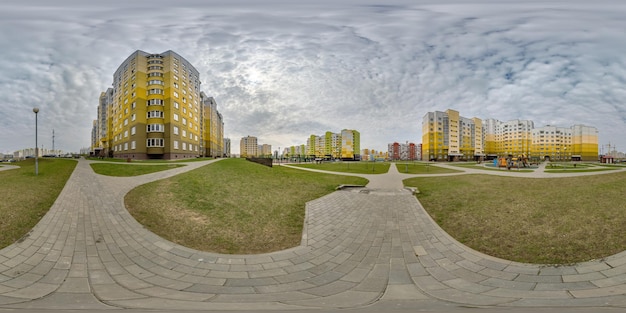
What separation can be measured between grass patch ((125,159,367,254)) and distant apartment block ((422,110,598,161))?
72804mm

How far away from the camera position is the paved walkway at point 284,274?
3.97 meters

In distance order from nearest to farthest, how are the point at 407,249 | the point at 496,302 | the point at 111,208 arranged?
the point at 496,302 → the point at 407,249 → the point at 111,208

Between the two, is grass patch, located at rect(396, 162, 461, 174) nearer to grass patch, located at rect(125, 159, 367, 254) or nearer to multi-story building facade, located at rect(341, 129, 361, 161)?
grass patch, located at rect(125, 159, 367, 254)

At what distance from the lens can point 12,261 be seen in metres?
4.94

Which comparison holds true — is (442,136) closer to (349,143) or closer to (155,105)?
(349,143)

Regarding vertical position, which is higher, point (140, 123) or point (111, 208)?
point (140, 123)

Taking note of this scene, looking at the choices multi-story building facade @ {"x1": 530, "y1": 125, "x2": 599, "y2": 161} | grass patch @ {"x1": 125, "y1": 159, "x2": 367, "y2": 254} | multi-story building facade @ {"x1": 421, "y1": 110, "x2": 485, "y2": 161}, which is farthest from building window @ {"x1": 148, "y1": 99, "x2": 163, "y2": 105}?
multi-story building facade @ {"x1": 530, "y1": 125, "x2": 599, "y2": 161}

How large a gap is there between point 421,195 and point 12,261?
1224 centimetres

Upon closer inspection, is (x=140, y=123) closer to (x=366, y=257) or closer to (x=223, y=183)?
A: (x=223, y=183)

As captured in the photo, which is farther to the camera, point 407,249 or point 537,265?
point 407,249

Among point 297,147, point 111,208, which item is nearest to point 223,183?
point 111,208

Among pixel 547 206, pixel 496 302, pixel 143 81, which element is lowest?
pixel 496 302

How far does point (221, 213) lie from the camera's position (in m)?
8.15

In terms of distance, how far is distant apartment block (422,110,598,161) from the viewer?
2975 inches
